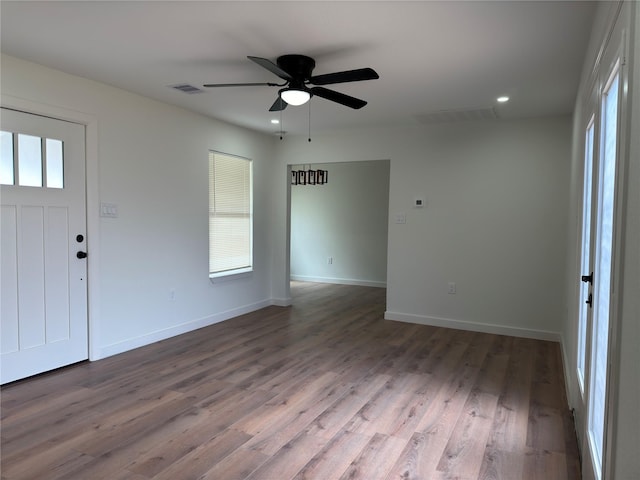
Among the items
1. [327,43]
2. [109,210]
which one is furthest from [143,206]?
[327,43]

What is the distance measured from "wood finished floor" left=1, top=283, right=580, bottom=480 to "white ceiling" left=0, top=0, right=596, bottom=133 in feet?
8.11

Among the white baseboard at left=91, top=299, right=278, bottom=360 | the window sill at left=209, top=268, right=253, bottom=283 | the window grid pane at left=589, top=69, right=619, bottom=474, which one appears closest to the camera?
the window grid pane at left=589, top=69, right=619, bottom=474

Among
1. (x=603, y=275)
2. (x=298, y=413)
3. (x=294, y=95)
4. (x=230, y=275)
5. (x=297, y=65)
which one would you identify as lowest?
(x=298, y=413)

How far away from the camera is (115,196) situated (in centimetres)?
385

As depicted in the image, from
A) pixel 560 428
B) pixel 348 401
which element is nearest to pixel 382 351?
pixel 348 401

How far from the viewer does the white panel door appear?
3.11 meters

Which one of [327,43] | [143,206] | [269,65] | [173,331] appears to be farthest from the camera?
[173,331]

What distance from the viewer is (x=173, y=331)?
4.52 metres

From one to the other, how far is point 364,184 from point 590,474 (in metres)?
6.73

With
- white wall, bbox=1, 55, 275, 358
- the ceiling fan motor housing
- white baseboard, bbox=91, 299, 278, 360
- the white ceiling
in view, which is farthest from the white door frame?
the ceiling fan motor housing

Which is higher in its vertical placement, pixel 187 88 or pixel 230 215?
pixel 187 88

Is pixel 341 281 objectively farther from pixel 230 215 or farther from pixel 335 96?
pixel 335 96

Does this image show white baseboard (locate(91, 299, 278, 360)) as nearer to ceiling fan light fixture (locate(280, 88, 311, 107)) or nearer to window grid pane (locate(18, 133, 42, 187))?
window grid pane (locate(18, 133, 42, 187))

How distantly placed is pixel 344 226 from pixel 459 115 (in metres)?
4.10
